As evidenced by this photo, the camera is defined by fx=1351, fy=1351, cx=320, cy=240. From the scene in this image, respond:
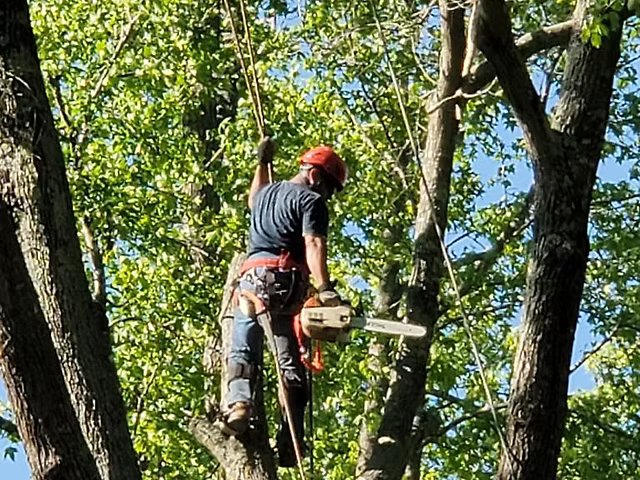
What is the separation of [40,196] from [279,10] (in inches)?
256

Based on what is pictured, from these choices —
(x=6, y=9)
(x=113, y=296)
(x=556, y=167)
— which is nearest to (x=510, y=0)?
(x=556, y=167)

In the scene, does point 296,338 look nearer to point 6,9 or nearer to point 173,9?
point 6,9

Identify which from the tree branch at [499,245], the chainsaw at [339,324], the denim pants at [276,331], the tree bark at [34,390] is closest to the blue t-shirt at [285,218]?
the denim pants at [276,331]

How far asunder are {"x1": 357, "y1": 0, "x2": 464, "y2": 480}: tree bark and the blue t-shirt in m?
1.17

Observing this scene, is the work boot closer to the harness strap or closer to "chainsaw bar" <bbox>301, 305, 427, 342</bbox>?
"chainsaw bar" <bbox>301, 305, 427, 342</bbox>

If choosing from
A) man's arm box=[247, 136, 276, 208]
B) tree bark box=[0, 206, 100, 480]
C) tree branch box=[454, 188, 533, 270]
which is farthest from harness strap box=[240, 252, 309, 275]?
tree branch box=[454, 188, 533, 270]

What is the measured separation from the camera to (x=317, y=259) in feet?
19.4

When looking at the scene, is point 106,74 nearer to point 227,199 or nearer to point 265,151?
point 227,199

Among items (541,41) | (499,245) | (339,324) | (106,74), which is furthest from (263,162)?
(106,74)

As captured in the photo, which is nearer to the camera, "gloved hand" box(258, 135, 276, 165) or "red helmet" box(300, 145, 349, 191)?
"red helmet" box(300, 145, 349, 191)

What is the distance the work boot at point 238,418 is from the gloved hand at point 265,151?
1.24m

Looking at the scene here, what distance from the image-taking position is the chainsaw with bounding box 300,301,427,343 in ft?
19.2

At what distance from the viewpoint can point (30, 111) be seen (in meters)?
5.43

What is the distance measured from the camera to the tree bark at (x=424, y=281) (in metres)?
7.20
